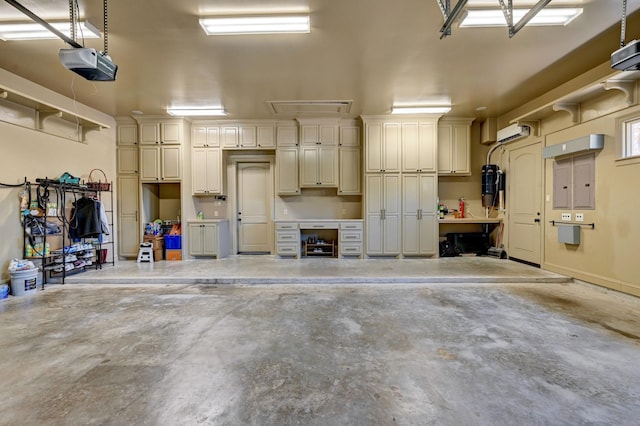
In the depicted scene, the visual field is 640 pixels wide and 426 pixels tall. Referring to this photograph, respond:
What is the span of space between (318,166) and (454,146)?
9.91 feet

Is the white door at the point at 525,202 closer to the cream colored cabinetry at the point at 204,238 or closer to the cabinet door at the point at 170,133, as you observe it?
the cream colored cabinetry at the point at 204,238

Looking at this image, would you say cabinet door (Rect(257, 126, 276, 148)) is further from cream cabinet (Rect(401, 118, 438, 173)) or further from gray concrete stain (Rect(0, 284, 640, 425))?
gray concrete stain (Rect(0, 284, 640, 425))

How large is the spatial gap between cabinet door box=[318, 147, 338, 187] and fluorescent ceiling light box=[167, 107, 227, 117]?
2.20 meters

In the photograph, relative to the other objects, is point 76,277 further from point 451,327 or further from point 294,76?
point 451,327

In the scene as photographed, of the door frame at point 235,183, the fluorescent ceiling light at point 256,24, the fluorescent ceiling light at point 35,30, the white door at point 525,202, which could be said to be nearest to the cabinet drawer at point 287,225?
the door frame at point 235,183

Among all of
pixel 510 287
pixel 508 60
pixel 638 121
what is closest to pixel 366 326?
pixel 510 287

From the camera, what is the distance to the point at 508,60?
12.6ft

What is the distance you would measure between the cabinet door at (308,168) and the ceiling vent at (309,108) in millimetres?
848

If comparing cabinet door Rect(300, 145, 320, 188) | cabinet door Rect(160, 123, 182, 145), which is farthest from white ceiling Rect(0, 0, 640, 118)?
cabinet door Rect(300, 145, 320, 188)

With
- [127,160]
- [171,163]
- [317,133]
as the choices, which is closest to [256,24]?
[317,133]

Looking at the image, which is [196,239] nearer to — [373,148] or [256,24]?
[373,148]

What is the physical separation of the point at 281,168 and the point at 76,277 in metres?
4.08

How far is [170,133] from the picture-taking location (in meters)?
6.11

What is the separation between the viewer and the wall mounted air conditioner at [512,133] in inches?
211
